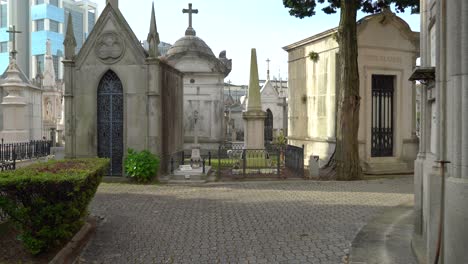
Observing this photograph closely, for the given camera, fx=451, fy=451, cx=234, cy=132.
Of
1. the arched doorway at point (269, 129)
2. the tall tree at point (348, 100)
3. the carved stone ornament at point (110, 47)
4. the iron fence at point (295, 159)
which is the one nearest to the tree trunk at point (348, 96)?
the tall tree at point (348, 100)

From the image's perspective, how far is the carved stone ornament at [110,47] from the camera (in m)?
14.0

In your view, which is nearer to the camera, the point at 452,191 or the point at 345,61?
the point at 452,191

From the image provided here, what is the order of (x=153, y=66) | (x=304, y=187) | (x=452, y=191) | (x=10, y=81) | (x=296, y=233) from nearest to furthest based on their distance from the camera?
1. (x=452, y=191)
2. (x=296, y=233)
3. (x=304, y=187)
4. (x=153, y=66)
5. (x=10, y=81)

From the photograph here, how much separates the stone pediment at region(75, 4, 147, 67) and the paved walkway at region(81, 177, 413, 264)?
4.10m

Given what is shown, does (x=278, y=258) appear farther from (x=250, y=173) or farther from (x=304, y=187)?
(x=250, y=173)

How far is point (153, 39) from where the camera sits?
14055mm

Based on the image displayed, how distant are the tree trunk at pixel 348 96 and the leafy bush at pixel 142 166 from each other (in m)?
5.81

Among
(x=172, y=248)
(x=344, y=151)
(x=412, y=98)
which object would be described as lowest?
(x=172, y=248)

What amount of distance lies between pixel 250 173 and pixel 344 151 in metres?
3.14

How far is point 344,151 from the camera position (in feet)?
47.5

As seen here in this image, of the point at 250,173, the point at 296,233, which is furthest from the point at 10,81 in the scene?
the point at 296,233

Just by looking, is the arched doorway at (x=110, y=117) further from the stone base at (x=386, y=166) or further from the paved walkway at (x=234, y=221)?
the stone base at (x=386, y=166)

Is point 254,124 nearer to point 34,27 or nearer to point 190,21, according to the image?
point 190,21

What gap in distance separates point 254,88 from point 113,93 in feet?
19.5
